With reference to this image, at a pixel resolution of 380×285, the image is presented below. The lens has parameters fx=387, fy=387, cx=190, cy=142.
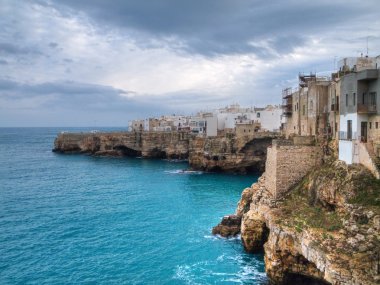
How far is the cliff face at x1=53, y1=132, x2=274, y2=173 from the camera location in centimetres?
7212

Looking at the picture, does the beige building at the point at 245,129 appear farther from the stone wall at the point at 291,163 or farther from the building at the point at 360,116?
the building at the point at 360,116

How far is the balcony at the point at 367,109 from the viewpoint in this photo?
25181mm

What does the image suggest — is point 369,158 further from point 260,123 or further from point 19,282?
point 260,123

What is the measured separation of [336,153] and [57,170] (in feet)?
201

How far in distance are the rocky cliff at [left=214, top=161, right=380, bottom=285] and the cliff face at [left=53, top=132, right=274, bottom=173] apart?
4233 cm

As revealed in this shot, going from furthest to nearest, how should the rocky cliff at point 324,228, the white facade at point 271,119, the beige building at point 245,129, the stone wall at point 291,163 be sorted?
the white facade at point 271,119 → the beige building at point 245,129 → the stone wall at point 291,163 → the rocky cliff at point 324,228

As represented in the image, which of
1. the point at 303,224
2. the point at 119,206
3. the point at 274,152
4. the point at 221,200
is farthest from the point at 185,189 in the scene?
the point at 303,224

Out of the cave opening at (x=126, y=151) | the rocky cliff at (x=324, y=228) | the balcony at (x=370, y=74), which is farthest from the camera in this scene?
the cave opening at (x=126, y=151)

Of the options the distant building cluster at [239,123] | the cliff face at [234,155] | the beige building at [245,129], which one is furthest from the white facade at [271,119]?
the cliff face at [234,155]

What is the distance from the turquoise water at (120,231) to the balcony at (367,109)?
13.0m

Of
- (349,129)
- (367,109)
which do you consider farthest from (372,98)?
(349,129)

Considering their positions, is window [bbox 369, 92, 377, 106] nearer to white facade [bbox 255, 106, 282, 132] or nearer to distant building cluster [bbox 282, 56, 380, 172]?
distant building cluster [bbox 282, 56, 380, 172]

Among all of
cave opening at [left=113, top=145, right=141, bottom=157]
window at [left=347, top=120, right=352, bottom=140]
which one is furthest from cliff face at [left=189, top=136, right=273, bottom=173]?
window at [left=347, top=120, right=352, bottom=140]

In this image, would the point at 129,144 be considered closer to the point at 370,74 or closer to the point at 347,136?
the point at 347,136
